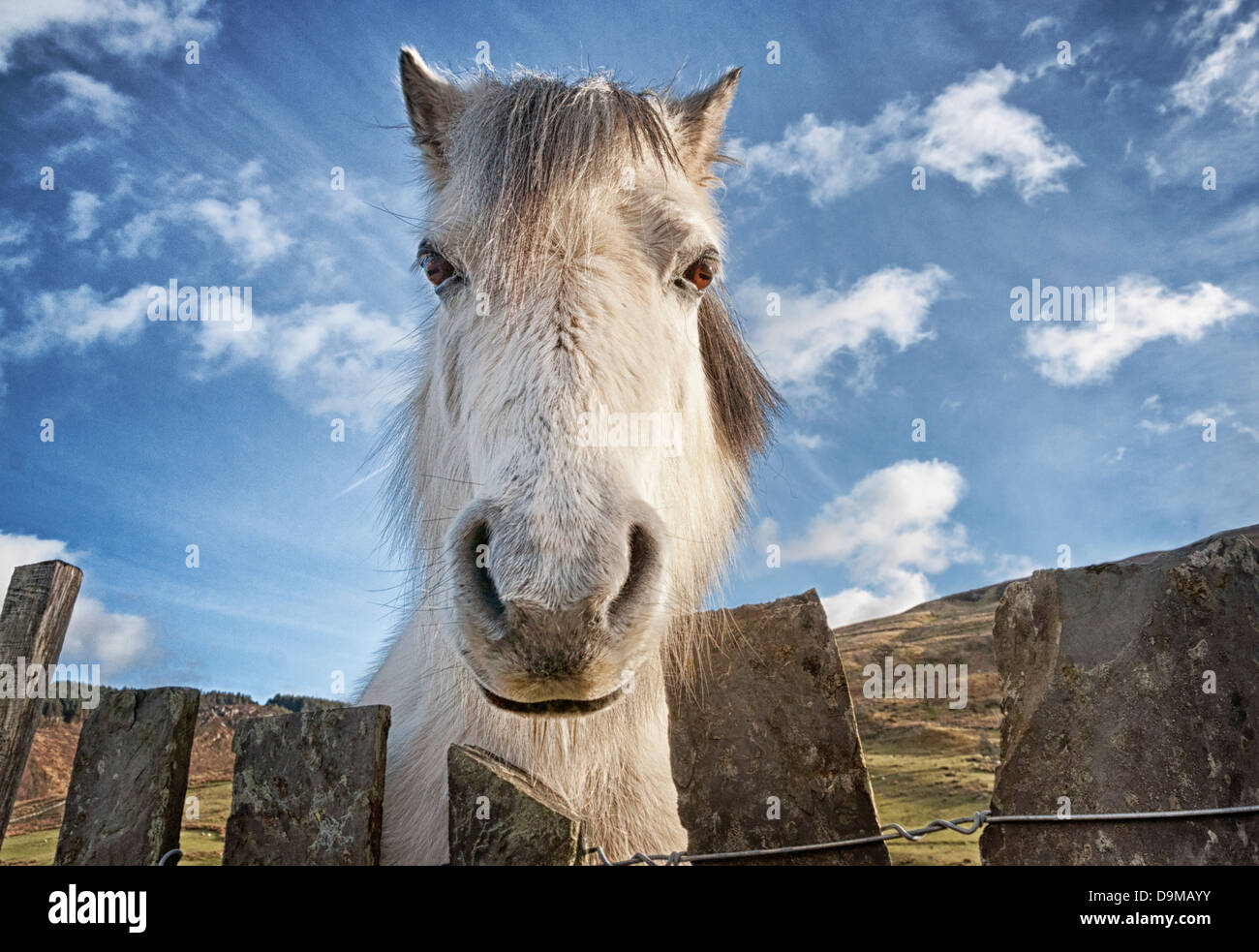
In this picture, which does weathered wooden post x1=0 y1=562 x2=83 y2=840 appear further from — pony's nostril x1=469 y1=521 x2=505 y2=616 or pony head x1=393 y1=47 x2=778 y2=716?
pony's nostril x1=469 y1=521 x2=505 y2=616

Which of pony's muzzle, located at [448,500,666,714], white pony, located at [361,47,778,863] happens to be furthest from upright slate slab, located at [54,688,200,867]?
pony's muzzle, located at [448,500,666,714]

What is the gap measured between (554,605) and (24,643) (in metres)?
2.77

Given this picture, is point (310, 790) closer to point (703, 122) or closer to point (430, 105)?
point (430, 105)

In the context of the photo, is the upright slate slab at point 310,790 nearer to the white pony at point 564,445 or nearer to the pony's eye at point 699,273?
the white pony at point 564,445

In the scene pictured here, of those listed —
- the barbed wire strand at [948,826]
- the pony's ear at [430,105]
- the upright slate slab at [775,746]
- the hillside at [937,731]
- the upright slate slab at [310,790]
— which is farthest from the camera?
the hillside at [937,731]

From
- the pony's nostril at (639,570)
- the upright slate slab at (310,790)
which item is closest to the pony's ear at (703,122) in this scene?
the pony's nostril at (639,570)

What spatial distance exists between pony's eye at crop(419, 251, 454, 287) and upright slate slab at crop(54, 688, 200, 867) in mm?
1705

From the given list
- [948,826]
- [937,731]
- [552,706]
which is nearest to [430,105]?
[552,706]

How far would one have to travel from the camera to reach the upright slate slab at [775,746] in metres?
1.89

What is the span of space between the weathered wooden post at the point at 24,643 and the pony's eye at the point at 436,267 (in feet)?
6.74

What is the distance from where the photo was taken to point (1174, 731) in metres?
1.68
